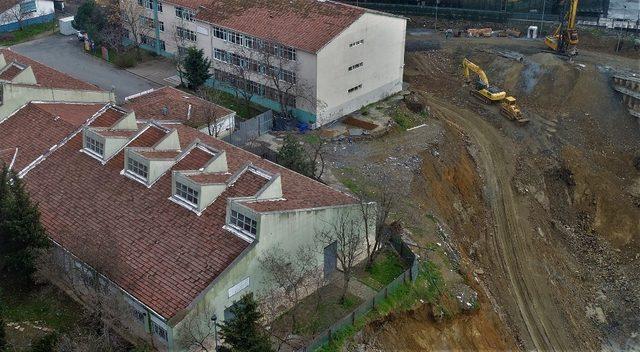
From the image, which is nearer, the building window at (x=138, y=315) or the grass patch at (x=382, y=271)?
the building window at (x=138, y=315)

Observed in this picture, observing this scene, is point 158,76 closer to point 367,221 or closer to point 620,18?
point 367,221

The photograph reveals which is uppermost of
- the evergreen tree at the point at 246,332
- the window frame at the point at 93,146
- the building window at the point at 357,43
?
the building window at the point at 357,43

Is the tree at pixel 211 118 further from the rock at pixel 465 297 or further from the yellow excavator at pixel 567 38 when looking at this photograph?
the yellow excavator at pixel 567 38

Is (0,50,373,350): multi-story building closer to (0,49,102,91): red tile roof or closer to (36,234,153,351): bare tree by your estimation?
(36,234,153,351): bare tree

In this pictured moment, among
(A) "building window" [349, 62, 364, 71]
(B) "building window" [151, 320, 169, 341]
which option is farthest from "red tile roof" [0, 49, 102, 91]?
(B) "building window" [151, 320, 169, 341]

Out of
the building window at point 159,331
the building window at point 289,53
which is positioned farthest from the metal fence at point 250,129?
the building window at point 159,331

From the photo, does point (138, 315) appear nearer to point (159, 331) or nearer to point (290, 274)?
point (159, 331)

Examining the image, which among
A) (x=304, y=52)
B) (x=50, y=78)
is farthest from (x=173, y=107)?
(x=304, y=52)
